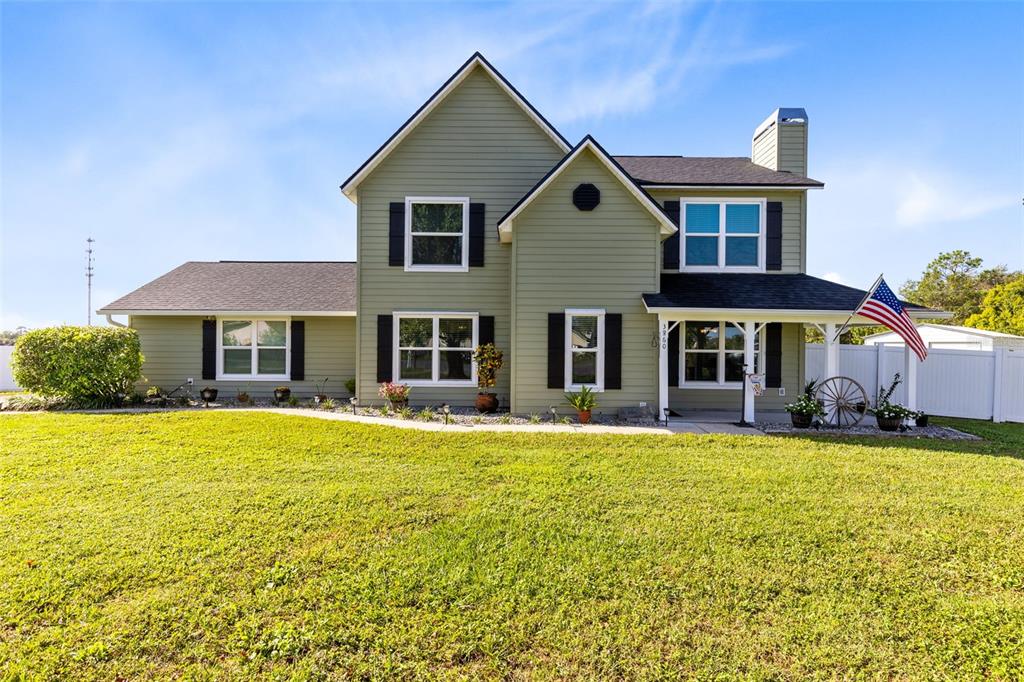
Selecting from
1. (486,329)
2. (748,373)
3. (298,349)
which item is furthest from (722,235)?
(298,349)

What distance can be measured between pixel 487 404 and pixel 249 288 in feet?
29.8

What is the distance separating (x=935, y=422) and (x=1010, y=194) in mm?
10592

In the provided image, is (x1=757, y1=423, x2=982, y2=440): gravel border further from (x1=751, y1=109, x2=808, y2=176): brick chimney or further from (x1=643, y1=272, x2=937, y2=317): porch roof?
(x1=751, y1=109, x2=808, y2=176): brick chimney

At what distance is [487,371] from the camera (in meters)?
11.0

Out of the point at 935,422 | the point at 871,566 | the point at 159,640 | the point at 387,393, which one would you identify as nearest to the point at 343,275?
the point at 387,393

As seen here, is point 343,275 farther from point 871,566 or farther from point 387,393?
point 871,566

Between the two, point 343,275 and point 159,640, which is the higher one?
point 343,275

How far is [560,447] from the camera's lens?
7699 mm

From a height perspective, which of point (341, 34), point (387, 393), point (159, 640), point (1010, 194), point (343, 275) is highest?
point (341, 34)

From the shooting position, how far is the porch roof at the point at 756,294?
974cm

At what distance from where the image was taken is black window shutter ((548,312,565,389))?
1038cm

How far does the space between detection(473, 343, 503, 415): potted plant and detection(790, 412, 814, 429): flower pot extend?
22.0 ft

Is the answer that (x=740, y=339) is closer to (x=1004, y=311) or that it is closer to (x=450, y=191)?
(x=450, y=191)

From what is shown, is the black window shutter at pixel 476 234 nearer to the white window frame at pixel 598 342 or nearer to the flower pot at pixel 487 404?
the white window frame at pixel 598 342
